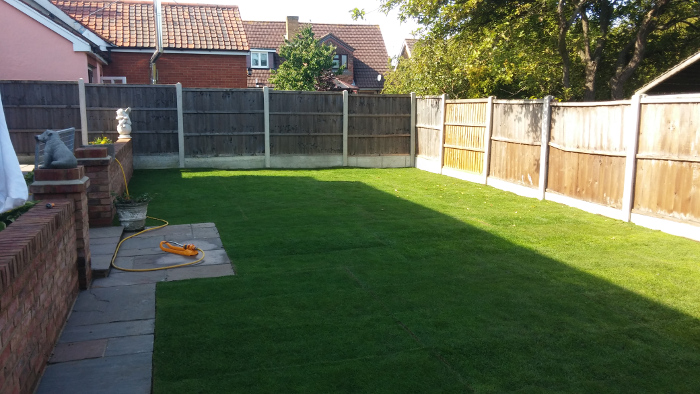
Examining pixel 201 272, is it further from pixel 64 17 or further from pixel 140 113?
pixel 64 17

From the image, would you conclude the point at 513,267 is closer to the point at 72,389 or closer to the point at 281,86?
the point at 72,389

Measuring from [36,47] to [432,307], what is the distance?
1625cm

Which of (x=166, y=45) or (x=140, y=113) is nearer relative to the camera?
(x=140, y=113)

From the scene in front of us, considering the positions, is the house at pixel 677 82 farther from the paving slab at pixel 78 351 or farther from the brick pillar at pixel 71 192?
the paving slab at pixel 78 351

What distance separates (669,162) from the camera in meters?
7.98

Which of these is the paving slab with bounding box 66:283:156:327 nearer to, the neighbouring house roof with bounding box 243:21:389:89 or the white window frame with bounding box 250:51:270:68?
the neighbouring house roof with bounding box 243:21:389:89

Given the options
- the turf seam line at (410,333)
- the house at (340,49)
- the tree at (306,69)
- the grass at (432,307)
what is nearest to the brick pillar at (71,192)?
the grass at (432,307)

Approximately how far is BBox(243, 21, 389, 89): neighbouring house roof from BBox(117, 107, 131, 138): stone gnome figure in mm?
20363

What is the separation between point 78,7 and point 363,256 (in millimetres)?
19863

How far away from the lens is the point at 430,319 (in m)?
4.72

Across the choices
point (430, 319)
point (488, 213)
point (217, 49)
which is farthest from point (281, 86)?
point (430, 319)

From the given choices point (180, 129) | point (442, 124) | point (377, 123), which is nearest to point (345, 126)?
point (377, 123)

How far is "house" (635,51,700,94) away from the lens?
9.64 metres

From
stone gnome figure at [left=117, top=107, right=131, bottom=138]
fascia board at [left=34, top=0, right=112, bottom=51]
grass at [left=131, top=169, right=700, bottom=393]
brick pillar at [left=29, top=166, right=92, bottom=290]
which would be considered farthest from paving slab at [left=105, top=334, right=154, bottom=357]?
fascia board at [left=34, top=0, right=112, bottom=51]
